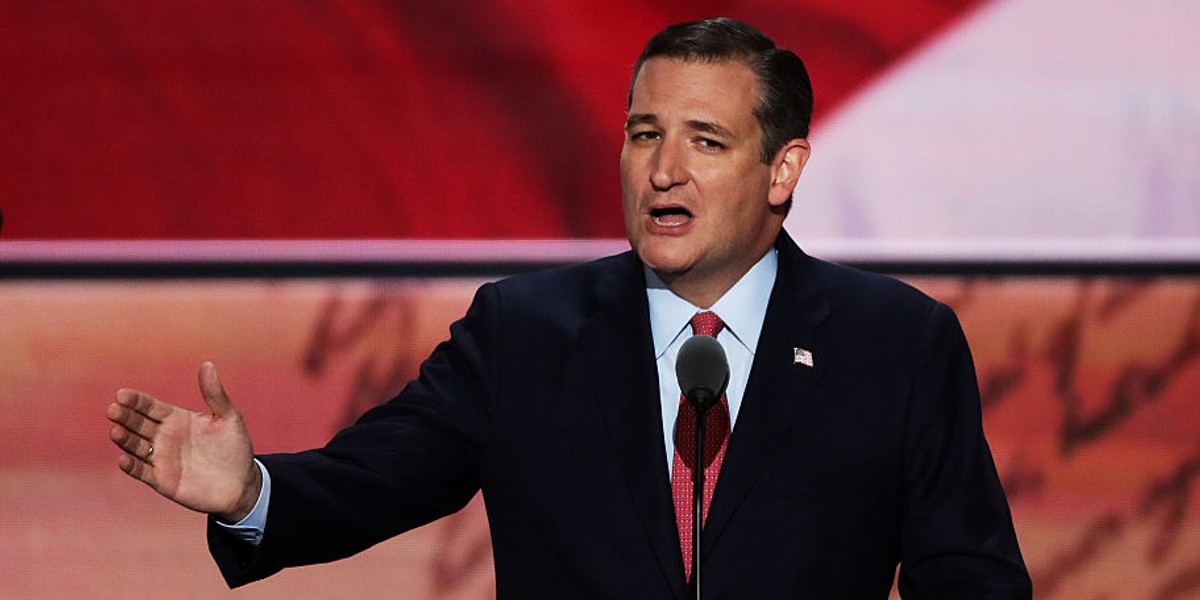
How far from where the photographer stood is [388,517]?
73.8 inches

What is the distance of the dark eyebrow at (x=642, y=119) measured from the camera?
1928mm

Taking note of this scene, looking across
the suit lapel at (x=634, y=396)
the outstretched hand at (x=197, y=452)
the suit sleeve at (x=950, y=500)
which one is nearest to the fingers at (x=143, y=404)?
the outstretched hand at (x=197, y=452)

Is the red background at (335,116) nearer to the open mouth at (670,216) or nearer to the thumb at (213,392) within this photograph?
the open mouth at (670,216)

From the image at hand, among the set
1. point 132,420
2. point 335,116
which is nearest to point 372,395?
point 335,116

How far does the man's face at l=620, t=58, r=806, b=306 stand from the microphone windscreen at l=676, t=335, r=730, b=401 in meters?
0.38

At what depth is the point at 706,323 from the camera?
1.96 metres

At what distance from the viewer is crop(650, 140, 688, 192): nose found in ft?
6.22

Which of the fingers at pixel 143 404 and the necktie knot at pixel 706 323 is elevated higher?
the necktie knot at pixel 706 323

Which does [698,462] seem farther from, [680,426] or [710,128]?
[710,128]

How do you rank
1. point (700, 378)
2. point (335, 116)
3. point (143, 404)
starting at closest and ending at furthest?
point (700, 378) → point (143, 404) → point (335, 116)

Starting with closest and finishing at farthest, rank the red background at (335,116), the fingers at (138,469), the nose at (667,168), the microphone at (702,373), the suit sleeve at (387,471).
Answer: the microphone at (702,373) < the fingers at (138,469) < the suit sleeve at (387,471) < the nose at (667,168) < the red background at (335,116)

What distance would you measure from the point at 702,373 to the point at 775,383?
35cm

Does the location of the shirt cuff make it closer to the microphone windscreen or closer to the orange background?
the microphone windscreen

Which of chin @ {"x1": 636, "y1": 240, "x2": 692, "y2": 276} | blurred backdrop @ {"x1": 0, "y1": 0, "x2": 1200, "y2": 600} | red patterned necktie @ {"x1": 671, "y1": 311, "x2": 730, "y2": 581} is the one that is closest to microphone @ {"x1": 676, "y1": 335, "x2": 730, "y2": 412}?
red patterned necktie @ {"x1": 671, "y1": 311, "x2": 730, "y2": 581}
